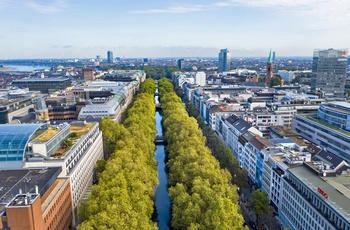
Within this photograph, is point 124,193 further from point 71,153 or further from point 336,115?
point 336,115

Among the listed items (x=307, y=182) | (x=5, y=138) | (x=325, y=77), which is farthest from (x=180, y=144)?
(x=325, y=77)

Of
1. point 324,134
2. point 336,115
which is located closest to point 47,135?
point 324,134

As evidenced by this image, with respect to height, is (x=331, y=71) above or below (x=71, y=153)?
above

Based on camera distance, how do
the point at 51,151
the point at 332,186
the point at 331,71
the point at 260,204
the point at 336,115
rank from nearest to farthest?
the point at 332,186 → the point at 260,204 → the point at 51,151 → the point at 336,115 → the point at 331,71

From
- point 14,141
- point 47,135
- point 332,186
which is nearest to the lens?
point 332,186

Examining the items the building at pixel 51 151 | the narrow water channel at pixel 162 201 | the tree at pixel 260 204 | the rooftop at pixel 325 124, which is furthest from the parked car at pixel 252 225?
the rooftop at pixel 325 124

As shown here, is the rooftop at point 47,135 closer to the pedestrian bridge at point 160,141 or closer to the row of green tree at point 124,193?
the row of green tree at point 124,193

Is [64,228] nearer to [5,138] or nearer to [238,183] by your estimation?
[5,138]
